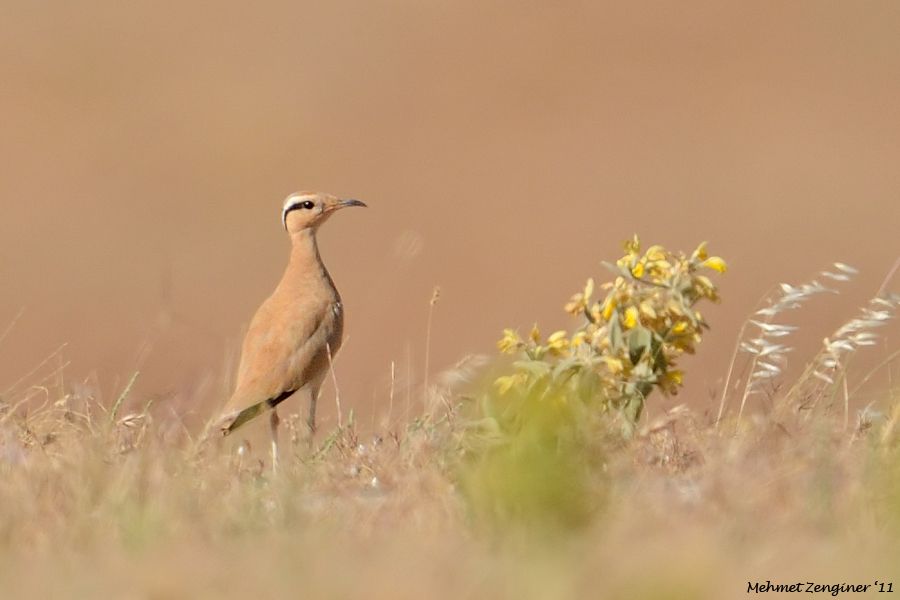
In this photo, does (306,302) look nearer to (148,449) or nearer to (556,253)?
(148,449)

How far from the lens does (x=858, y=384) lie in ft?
22.8

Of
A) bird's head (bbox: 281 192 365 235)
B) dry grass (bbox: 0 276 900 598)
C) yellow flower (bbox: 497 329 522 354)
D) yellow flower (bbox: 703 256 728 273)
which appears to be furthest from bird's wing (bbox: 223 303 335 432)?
yellow flower (bbox: 703 256 728 273)

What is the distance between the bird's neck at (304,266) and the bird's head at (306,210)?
7cm

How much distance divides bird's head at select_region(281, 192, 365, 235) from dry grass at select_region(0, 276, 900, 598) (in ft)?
8.41

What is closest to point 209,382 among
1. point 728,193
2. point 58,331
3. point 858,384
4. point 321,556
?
point 321,556

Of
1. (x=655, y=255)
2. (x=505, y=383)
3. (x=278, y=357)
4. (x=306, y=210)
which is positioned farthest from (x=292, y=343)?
(x=505, y=383)

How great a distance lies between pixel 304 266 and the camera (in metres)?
8.75

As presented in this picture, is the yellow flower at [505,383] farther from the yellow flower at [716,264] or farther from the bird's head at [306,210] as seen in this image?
the bird's head at [306,210]

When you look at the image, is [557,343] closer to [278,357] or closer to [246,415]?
[246,415]

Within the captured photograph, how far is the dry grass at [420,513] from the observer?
13.2 ft

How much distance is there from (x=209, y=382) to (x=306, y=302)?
2252mm

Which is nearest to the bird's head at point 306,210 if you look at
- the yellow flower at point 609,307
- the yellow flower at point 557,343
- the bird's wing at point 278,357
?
the bird's wing at point 278,357

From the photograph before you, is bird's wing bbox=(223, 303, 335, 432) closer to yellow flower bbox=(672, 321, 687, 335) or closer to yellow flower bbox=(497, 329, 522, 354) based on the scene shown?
yellow flower bbox=(497, 329, 522, 354)

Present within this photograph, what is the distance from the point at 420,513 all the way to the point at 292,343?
327 cm
